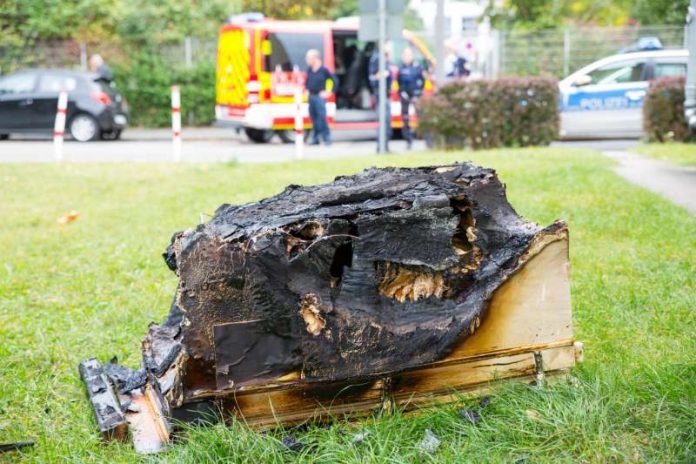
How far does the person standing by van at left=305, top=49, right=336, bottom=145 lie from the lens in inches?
794

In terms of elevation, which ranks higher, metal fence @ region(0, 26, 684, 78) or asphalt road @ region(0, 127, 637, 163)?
metal fence @ region(0, 26, 684, 78)

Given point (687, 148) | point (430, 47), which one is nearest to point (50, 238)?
point (687, 148)

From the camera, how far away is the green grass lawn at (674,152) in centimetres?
1288

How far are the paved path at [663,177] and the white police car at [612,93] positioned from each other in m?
5.57

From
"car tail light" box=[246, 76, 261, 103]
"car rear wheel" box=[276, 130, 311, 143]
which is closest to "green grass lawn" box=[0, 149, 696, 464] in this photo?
"car tail light" box=[246, 76, 261, 103]

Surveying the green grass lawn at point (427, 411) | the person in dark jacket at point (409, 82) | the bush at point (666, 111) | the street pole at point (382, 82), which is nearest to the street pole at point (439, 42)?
the person in dark jacket at point (409, 82)

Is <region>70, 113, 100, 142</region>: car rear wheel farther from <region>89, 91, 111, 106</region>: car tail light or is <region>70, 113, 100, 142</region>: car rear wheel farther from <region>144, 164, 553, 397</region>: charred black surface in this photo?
<region>144, 164, 553, 397</region>: charred black surface

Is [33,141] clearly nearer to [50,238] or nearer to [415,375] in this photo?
[50,238]

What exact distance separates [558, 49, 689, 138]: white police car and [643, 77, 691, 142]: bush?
244 centimetres

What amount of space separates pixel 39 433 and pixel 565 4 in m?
34.5

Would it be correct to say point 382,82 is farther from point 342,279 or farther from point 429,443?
point 429,443

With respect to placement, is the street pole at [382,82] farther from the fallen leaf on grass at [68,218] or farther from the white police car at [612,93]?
the fallen leaf on grass at [68,218]

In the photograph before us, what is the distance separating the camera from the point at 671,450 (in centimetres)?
301

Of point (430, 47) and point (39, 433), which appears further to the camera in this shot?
point (430, 47)
